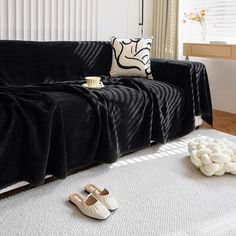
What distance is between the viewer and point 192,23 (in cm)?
382

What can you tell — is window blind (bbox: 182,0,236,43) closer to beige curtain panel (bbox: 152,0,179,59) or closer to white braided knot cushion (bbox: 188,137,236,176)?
beige curtain panel (bbox: 152,0,179,59)

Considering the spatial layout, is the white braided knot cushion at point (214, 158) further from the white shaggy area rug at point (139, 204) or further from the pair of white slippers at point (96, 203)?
the pair of white slippers at point (96, 203)

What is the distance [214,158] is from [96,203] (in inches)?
32.5

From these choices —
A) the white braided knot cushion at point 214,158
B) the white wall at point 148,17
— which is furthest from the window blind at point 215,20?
the white braided knot cushion at point 214,158

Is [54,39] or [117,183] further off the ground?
[54,39]

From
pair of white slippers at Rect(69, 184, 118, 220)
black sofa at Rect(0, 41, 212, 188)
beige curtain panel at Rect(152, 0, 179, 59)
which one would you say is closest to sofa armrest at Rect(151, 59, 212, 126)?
black sofa at Rect(0, 41, 212, 188)

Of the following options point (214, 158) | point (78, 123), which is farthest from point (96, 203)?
point (214, 158)

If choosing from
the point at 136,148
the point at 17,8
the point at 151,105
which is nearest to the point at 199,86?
the point at 151,105

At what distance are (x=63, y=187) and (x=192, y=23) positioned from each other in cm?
280

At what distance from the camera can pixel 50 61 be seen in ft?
8.21

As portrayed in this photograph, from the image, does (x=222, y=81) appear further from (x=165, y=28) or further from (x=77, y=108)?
(x=77, y=108)

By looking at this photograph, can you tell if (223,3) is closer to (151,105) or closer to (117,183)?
(151,105)

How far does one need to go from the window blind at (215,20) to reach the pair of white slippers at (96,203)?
2511 millimetres

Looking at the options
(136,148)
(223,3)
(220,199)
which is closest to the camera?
(220,199)
